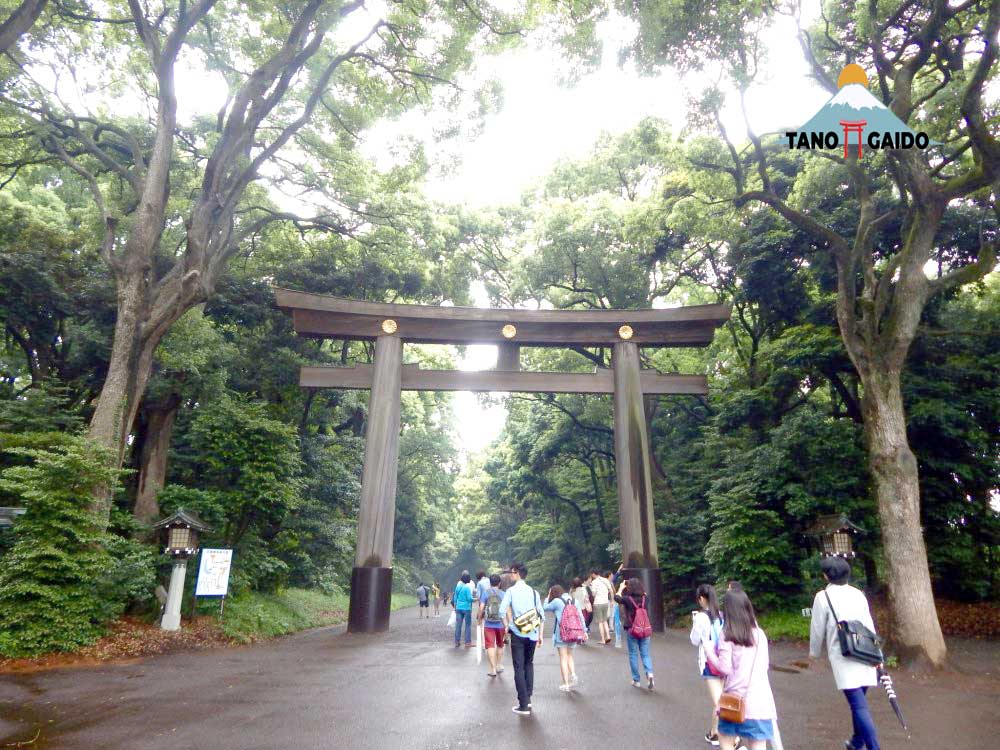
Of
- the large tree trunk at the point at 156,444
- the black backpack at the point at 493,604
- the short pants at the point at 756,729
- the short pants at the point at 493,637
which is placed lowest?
the short pants at the point at 493,637

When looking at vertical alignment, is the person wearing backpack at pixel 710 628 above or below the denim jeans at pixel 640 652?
above

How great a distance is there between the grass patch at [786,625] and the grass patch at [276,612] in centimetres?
1050

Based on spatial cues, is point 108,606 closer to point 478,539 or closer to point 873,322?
point 873,322

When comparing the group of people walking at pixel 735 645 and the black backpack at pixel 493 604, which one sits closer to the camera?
the group of people walking at pixel 735 645

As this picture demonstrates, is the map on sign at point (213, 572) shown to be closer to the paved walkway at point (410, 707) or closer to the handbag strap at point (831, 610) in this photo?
the paved walkway at point (410, 707)

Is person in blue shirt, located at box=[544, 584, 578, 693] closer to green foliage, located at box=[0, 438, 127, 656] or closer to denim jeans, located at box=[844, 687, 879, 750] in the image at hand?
denim jeans, located at box=[844, 687, 879, 750]

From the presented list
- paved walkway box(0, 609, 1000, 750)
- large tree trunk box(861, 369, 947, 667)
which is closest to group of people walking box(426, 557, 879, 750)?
paved walkway box(0, 609, 1000, 750)

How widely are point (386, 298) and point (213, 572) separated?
37.0 ft

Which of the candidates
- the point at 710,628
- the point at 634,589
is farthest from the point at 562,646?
the point at 710,628

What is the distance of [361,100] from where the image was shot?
47.7ft

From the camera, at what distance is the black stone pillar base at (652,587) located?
12.0 metres

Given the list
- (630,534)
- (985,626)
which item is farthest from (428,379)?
(985,626)

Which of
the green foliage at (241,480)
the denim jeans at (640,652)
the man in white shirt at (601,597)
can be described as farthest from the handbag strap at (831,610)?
the green foliage at (241,480)

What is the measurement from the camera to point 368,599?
11.8 metres
